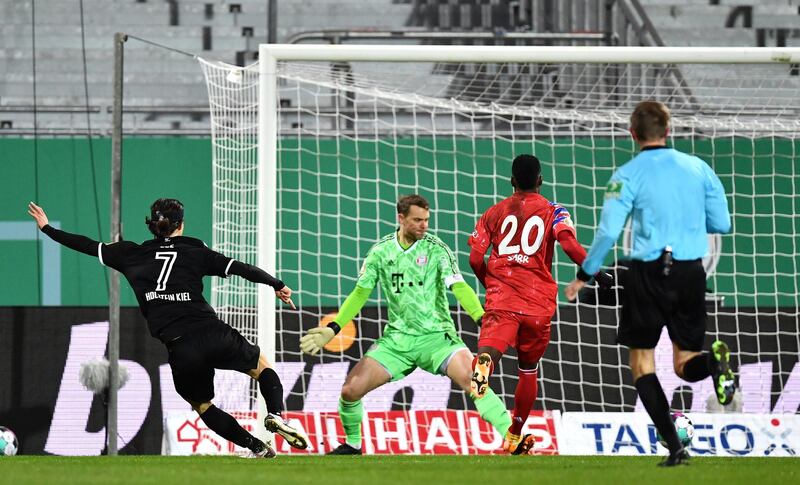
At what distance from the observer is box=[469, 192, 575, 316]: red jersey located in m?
8.76

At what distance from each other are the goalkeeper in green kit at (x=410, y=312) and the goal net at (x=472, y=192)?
0.86 m

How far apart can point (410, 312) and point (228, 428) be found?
70.5 inches

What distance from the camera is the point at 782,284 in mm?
14320

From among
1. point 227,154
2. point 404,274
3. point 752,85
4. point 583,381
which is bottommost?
point 583,381

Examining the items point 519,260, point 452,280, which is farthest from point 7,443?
point 519,260

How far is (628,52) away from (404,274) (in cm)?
258

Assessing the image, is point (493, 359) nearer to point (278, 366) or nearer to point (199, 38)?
point (278, 366)

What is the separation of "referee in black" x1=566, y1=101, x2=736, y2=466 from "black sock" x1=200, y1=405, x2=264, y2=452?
2700mm

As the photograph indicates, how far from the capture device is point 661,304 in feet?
22.0

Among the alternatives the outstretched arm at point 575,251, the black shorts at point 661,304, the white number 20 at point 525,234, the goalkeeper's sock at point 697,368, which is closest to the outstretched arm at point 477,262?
the white number 20 at point 525,234

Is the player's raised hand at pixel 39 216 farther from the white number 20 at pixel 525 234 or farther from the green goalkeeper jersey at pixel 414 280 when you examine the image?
the white number 20 at pixel 525 234

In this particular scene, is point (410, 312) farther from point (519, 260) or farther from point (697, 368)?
point (697, 368)

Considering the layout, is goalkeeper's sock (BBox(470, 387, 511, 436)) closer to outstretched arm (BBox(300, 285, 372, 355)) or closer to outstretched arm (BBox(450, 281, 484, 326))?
outstretched arm (BBox(450, 281, 484, 326))

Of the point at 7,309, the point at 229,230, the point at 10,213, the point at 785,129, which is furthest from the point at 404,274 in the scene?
the point at 10,213
